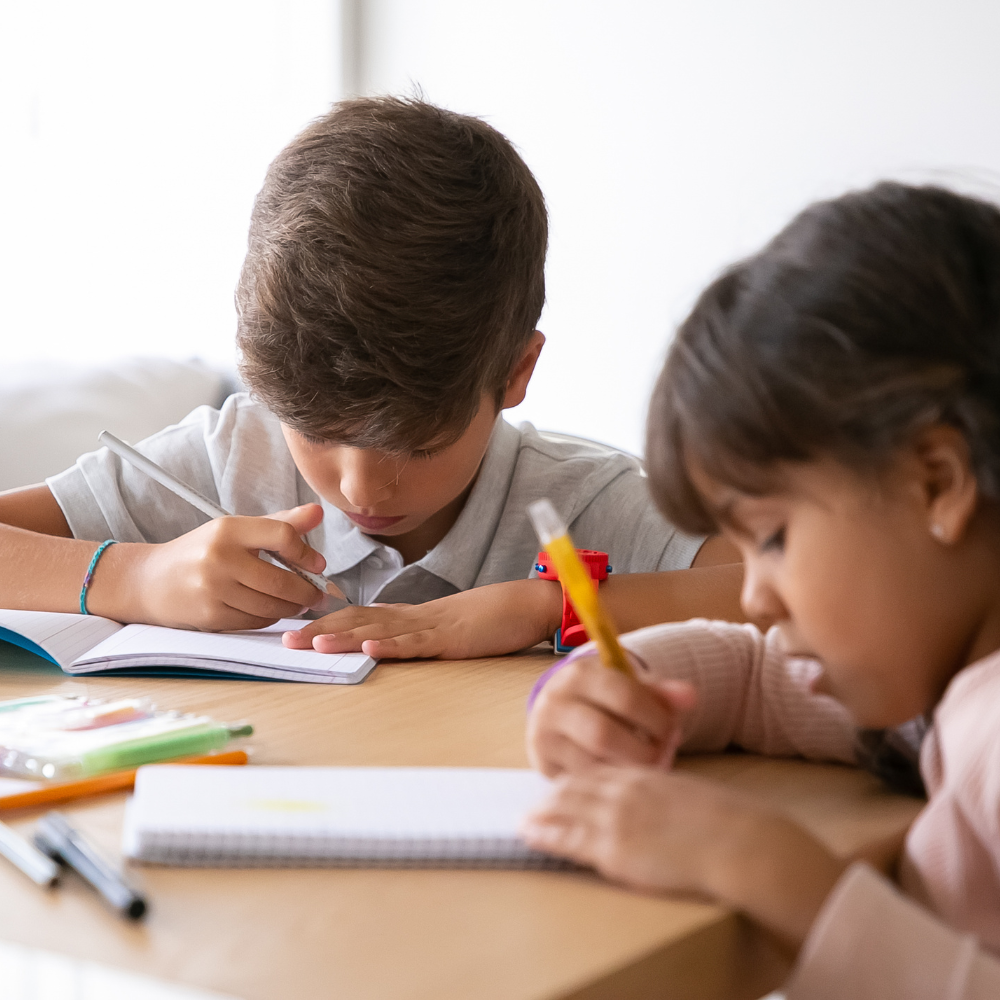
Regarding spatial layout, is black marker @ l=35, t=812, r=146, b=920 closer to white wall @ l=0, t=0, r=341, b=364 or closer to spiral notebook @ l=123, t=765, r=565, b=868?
spiral notebook @ l=123, t=765, r=565, b=868

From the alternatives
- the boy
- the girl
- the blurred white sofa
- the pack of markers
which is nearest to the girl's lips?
the boy

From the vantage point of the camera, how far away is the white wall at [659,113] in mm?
1721

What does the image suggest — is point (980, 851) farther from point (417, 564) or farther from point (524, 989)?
point (417, 564)

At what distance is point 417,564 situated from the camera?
3.61 ft

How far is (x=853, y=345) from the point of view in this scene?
47 centimetres

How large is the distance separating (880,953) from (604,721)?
163 mm

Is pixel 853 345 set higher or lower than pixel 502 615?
higher

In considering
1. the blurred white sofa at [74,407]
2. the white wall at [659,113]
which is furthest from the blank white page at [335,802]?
the white wall at [659,113]

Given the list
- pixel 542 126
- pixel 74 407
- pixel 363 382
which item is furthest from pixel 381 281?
pixel 542 126

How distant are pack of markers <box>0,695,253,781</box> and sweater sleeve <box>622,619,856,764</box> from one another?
24 centimetres

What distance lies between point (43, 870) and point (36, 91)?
72.4 inches

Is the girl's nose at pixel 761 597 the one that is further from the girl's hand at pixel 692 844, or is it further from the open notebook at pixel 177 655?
the open notebook at pixel 177 655

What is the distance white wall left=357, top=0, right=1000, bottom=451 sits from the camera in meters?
1.72

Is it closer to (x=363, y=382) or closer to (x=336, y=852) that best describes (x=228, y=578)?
(x=363, y=382)
